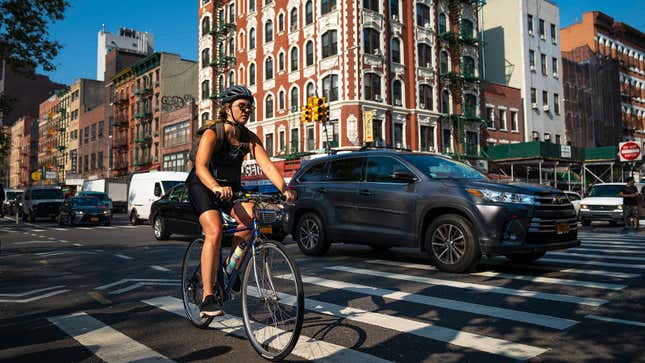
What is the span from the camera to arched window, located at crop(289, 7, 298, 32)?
123 ft

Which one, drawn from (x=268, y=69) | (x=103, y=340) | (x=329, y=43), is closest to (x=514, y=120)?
(x=329, y=43)

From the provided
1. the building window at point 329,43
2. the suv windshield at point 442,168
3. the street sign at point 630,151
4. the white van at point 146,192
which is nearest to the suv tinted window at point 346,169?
the suv windshield at point 442,168

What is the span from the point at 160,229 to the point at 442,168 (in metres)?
9.14

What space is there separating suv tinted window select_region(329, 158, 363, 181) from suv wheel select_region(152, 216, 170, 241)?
21.7 feet

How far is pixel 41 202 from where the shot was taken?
27422 millimetres

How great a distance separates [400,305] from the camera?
517cm

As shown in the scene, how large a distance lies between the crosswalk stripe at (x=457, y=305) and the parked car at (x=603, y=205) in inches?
664

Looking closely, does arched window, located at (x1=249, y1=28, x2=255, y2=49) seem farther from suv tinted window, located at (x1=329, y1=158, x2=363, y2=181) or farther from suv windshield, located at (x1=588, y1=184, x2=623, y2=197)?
suv tinted window, located at (x1=329, y1=158, x2=363, y2=181)

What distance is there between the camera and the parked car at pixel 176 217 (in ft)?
41.6

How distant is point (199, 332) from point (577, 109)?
53074mm

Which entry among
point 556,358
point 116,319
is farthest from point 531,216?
point 116,319

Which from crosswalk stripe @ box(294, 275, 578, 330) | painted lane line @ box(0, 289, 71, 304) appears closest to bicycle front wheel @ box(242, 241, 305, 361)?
crosswalk stripe @ box(294, 275, 578, 330)

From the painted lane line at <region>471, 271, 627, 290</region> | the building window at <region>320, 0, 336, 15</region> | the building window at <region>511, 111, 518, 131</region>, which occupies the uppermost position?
the building window at <region>320, 0, 336, 15</region>

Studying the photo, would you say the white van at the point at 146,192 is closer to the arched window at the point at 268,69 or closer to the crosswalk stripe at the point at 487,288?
the crosswalk stripe at the point at 487,288
